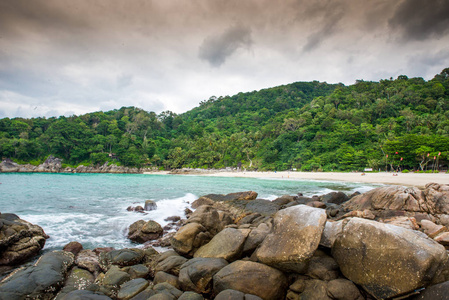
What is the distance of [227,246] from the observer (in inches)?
222

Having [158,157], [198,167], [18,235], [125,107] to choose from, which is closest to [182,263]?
[18,235]

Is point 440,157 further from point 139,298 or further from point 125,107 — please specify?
point 125,107

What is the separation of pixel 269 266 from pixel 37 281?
5229 mm

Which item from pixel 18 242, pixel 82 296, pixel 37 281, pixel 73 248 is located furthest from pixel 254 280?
pixel 18 242

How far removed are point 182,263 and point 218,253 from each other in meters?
1.07

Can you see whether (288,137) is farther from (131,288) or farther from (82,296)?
(82,296)

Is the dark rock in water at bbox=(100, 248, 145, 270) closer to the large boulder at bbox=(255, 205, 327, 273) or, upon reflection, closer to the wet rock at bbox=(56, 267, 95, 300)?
the wet rock at bbox=(56, 267, 95, 300)

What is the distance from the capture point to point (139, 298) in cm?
437

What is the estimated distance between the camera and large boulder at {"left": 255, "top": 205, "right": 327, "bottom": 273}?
165 inches

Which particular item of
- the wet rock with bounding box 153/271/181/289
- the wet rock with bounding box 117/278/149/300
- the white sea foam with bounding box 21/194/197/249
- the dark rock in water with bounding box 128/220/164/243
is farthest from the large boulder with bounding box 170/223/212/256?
the white sea foam with bounding box 21/194/197/249

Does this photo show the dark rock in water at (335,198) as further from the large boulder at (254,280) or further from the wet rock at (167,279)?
the wet rock at (167,279)

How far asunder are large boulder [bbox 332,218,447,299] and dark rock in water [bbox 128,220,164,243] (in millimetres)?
7500

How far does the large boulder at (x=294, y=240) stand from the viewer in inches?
165

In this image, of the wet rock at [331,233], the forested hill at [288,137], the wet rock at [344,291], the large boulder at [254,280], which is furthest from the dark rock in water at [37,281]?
the forested hill at [288,137]
